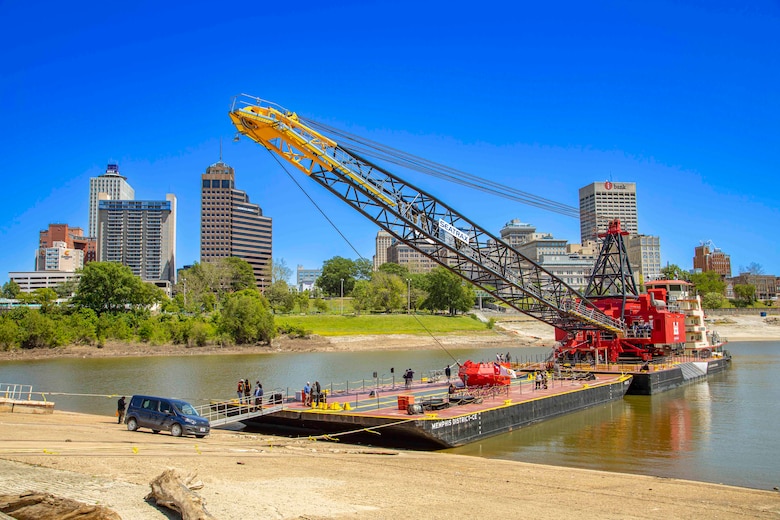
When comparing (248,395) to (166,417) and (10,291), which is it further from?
(10,291)

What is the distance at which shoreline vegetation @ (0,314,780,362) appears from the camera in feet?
283

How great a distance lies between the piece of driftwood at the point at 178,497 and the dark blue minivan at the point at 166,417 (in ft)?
34.7

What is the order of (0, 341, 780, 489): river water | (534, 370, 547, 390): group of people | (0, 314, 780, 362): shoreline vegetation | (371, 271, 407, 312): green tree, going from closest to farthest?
(0, 341, 780, 489): river water < (534, 370, 547, 390): group of people < (0, 314, 780, 362): shoreline vegetation < (371, 271, 407, 312): green tree

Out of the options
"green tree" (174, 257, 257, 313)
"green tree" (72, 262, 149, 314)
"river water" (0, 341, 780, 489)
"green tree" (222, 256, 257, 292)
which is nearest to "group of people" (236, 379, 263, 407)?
"river water" (0, 341, 780, 489)

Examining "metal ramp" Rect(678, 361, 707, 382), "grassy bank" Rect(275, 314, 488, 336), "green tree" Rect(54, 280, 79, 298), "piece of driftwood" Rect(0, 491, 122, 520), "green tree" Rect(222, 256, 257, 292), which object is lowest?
"metal ramp" Rect(678, 361, 707, 382)

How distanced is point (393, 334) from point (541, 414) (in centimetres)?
7830

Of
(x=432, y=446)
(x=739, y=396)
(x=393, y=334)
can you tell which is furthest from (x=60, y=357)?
(x=739, y=396)

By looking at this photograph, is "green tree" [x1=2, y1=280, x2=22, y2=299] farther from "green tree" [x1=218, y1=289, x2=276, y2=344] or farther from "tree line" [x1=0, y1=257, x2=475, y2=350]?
"green tree" [x1=218, y1=289, x2=276, y2=344]

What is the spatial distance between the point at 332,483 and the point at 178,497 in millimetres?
5424

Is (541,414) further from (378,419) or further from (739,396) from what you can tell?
(739,396)

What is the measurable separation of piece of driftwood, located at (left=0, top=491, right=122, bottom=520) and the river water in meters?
16.4

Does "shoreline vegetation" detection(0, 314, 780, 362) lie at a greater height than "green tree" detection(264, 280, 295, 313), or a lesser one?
lesser

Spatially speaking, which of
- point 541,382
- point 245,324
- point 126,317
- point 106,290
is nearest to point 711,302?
point 245,324

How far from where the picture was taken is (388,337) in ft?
348
